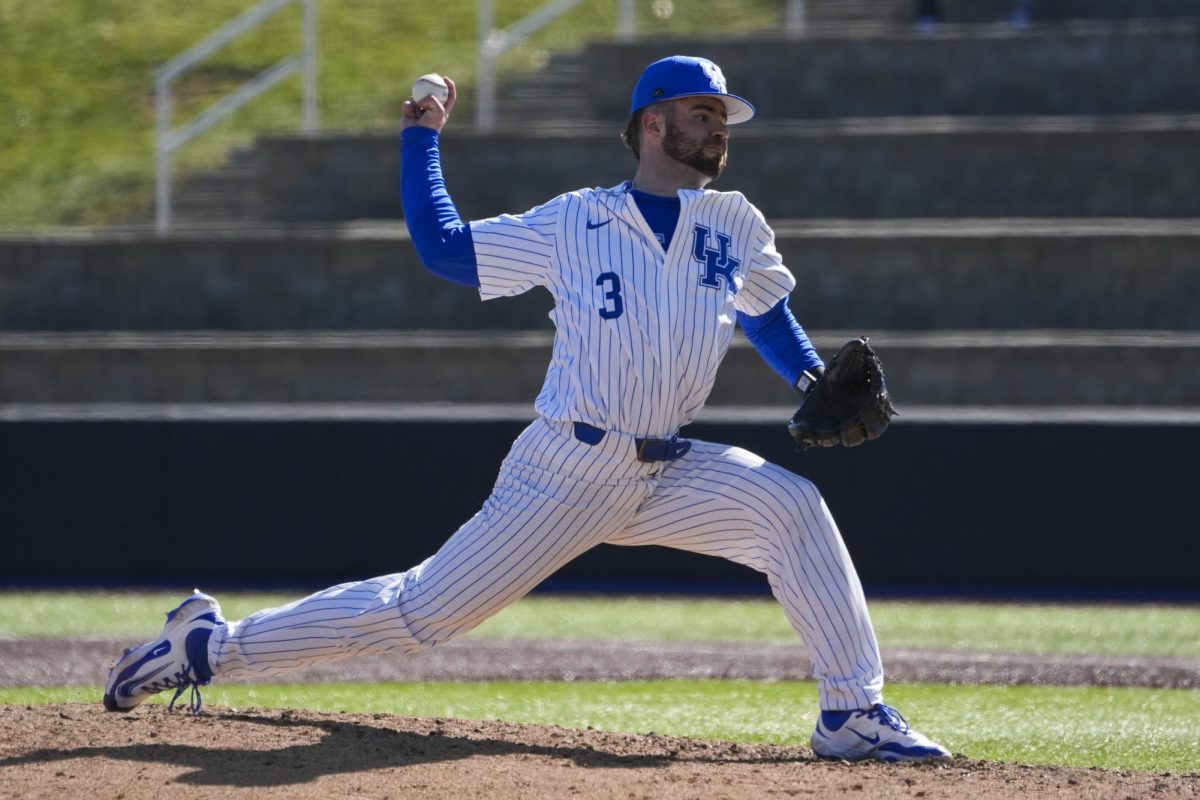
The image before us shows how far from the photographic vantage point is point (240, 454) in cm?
891

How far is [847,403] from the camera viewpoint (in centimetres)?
434

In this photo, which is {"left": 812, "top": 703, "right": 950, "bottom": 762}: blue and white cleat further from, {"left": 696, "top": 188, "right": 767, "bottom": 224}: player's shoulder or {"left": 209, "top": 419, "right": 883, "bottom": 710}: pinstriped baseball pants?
{"left": 696, "top": 188, "right": 767, "bottom": 224}: player's shoulder

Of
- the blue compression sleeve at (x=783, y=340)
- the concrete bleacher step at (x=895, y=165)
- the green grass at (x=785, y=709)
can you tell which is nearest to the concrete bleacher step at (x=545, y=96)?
the concrete bleacher step at (x=895, y=165)

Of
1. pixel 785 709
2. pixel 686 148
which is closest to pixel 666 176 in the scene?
pixel 686 148

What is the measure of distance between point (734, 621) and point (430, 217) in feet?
13.7

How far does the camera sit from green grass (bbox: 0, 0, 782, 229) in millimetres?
14977

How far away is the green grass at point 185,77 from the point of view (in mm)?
14977

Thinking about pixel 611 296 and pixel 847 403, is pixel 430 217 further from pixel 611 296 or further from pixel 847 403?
pixel 847 403

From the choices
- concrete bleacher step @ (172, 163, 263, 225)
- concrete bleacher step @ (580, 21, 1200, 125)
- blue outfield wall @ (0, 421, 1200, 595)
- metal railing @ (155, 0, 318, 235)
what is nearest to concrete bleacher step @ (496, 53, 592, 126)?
concrete bleacher step @ (580, 21, 1200, 125)

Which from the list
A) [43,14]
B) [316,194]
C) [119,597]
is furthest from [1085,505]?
[43,14]

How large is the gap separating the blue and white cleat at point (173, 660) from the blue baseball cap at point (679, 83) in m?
1.70

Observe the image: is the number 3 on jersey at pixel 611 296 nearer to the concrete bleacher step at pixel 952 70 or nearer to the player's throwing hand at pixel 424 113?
the player's throwing hand at pixel 424 113

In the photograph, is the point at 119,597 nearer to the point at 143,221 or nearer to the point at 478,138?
the point at 478,138

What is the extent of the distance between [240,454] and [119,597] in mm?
966
